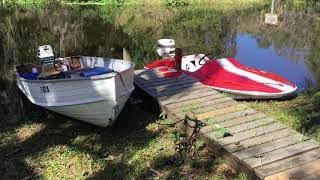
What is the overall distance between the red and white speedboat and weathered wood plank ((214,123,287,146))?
280cm

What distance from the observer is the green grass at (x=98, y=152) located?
7098mm

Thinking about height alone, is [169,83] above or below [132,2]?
below

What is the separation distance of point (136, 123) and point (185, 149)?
80.3 inches

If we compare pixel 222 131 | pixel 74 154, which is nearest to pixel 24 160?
pixel 74 154

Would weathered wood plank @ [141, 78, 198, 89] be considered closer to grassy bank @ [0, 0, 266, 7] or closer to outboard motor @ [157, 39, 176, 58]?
outboard motor @ [157, 39, 176, 58]

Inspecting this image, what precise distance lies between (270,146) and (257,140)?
0.29m

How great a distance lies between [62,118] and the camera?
9961mm

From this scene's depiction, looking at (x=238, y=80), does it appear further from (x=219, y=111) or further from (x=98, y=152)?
(x=98, y=152)

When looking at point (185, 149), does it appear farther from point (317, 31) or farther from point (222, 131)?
point (317, 31)

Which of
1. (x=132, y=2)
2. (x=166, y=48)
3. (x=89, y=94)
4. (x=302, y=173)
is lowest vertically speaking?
(x=302, y=173)

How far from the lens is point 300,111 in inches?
372

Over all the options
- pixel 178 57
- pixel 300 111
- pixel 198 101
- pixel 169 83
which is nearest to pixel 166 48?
pixel 178 57

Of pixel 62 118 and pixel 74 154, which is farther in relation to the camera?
pixel 62 118

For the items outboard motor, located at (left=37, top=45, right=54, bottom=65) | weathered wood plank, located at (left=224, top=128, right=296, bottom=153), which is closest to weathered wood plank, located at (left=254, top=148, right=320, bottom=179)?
weathered wood plank, located at (left=224, top=128, right=296, bottom=153)
